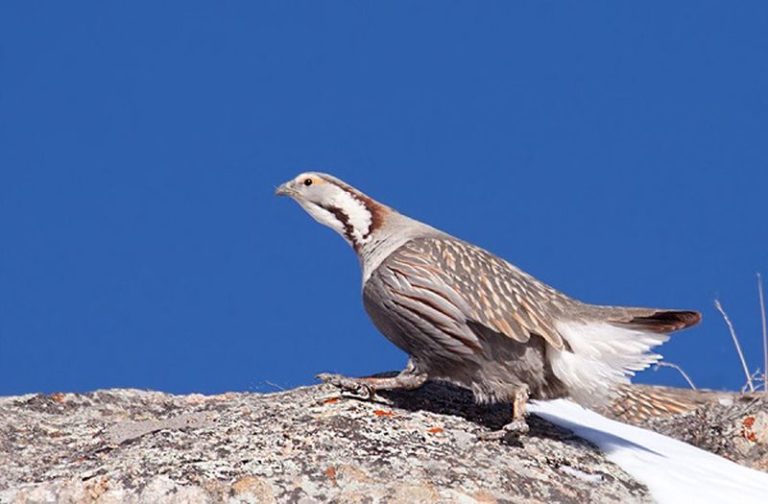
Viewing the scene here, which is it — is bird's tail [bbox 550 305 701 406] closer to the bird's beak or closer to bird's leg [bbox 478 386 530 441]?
bird's leg [bbox 478 386 530 441]

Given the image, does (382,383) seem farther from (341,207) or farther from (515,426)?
(341,207)

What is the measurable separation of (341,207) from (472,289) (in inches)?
42.8

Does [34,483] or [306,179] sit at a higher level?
[306,179]

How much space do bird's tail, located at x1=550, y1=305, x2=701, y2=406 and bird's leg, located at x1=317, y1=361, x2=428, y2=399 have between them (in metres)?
0.77

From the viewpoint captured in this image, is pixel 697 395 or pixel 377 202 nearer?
pixel 377 202

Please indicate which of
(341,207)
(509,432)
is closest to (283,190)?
(341,207)

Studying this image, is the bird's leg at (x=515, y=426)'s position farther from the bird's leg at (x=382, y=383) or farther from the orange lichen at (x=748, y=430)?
the orange lichen at (x=748, y=430)

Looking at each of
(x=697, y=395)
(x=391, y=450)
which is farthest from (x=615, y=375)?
(x=697, y=395)

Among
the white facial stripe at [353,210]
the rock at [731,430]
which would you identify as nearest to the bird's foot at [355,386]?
the white facial stripe at [353,210]

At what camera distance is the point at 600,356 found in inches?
287

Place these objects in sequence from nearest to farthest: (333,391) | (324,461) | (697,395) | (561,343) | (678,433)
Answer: (324,461) → (561,343) → (333,391) → (678,433) → (697,395)

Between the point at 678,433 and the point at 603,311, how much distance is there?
188 cm

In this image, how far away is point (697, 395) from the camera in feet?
36.9

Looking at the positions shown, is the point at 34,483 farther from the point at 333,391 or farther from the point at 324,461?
the point at 333,391
